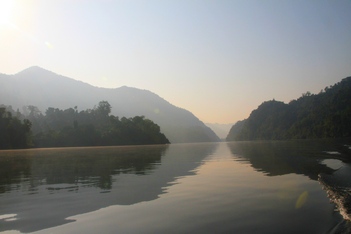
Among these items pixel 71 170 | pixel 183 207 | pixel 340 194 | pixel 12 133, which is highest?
pixel 12 133

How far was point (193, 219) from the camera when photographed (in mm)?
11812

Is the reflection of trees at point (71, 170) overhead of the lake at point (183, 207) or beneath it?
overhead

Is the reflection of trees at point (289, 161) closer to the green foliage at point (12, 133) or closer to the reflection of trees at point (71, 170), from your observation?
the reflection of trees at point (71, 170)

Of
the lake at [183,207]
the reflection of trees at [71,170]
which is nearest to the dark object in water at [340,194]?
the lake at [183,207]

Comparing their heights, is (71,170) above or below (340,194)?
above

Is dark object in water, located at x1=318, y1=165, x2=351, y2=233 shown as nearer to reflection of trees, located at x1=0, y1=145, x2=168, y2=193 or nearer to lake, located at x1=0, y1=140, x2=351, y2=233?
lake, located at x1=0, y1=140, x2=351, y2=233

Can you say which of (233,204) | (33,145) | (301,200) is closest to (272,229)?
(233,204)

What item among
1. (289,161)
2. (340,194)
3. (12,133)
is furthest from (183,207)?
(12,133)

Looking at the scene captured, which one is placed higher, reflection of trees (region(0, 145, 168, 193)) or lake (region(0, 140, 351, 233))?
reflection of trees (region(0, 145, 168, 193))

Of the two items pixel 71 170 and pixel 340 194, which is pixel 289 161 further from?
pixel 71 170

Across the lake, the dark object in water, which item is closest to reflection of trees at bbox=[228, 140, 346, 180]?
the dark object in water

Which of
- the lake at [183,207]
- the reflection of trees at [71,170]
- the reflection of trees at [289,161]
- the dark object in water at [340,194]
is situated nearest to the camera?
the dark object in water at [340,194]

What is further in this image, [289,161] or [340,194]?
[289,161]

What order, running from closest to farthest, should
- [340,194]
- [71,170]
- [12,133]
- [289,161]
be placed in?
[340,194] → [71,170] → [289,161] → [12,133]
